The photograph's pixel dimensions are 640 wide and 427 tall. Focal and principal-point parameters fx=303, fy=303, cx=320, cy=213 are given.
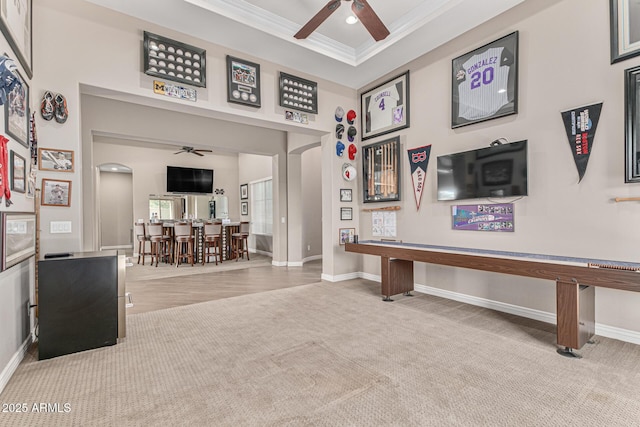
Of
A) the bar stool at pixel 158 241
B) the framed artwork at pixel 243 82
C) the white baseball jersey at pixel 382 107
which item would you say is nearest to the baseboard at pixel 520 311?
the white baseball jersey at pixel 382 107

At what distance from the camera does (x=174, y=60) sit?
3.64 metres

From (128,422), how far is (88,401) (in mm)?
445

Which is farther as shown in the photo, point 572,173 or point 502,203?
point 502,203

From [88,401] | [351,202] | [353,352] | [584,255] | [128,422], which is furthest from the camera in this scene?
[351,202]

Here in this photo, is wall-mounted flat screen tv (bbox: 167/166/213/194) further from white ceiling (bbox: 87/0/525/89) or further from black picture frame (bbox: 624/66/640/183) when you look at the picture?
black picture frame (bbox: 624/66/640/183)

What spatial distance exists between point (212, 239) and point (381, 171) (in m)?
4.56

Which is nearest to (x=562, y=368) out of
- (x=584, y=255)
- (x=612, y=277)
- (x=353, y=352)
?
(x=612, y=277)

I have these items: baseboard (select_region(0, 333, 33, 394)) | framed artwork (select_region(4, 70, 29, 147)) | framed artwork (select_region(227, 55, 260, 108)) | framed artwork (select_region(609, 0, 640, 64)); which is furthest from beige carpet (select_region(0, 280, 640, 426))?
framed artwork (select_region(227, 55, 260, 108))

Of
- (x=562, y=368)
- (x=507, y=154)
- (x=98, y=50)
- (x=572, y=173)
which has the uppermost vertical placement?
(x=98, y=50)

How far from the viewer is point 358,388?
2.05m

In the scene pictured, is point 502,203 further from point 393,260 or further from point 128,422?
point 128,422

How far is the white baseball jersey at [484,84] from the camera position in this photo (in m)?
3.52

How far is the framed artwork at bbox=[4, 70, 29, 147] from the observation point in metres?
2.22

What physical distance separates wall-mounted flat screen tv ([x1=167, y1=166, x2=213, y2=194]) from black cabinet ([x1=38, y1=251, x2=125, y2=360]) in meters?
7.16
